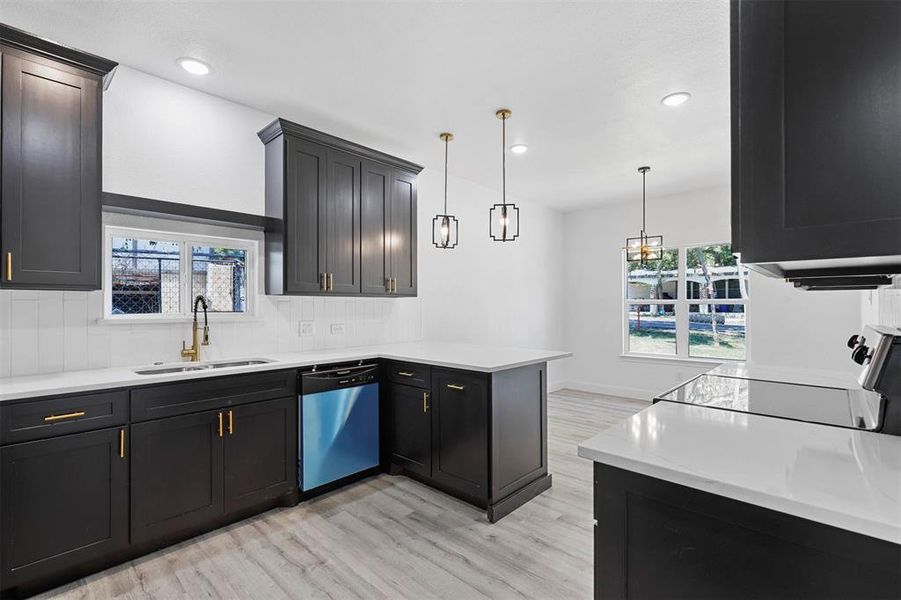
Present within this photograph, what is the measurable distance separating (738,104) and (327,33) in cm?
211

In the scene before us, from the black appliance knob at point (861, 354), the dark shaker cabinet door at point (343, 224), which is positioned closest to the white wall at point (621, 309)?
the black appliance knob at point (861, 354)

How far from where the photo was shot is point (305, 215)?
3.17 m

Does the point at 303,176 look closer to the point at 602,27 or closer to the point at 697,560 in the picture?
the point at 602,27

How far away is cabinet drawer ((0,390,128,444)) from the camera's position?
187cm

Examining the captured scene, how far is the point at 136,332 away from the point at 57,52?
1.56m

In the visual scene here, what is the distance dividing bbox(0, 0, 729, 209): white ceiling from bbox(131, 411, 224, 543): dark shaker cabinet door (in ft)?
6.94

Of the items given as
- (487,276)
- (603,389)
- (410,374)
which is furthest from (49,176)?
(603,389)

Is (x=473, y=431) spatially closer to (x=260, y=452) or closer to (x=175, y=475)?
(x=260, y=452)

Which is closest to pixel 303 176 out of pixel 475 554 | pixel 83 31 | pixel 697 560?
pixel 83 31

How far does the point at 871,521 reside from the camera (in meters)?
0.73

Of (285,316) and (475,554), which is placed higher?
(285,316)

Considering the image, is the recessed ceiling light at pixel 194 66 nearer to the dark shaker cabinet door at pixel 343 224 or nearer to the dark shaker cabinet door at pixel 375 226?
the dark shaker cabinet door at pixel 343 224

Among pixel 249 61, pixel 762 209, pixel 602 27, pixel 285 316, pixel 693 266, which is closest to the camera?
pixel 762 209

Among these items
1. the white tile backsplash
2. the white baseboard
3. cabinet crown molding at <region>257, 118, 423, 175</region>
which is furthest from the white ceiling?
the white baseboard
